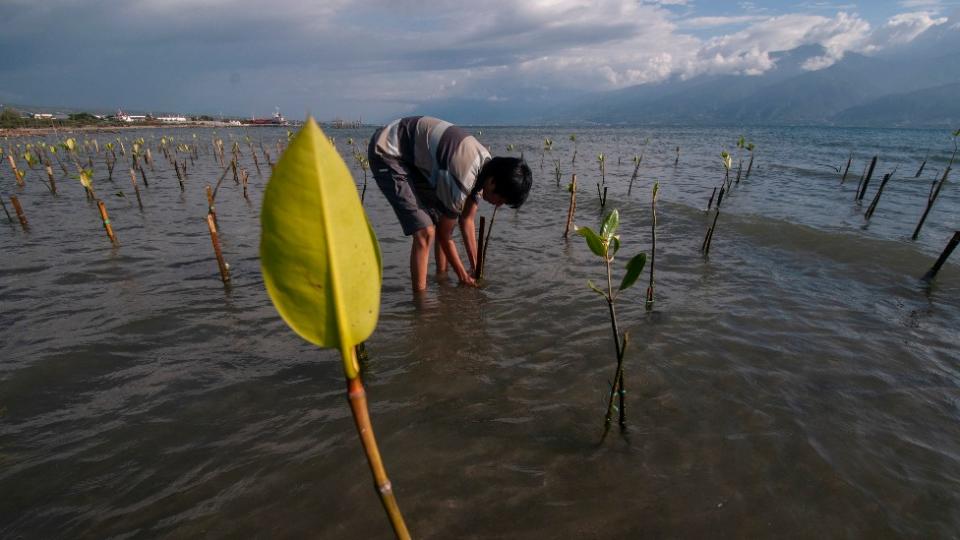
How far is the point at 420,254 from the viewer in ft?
17.2

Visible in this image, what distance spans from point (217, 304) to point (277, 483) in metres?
3.44

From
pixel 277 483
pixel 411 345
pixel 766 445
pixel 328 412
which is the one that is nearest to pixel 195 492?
pixel 277 483

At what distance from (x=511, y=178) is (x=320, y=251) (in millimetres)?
3704

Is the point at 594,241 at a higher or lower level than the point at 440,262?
higher

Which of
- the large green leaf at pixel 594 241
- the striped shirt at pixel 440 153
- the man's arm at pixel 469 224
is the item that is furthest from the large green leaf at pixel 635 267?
the man's arm at pixel 469 224

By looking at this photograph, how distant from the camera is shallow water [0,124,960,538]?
8.28ft

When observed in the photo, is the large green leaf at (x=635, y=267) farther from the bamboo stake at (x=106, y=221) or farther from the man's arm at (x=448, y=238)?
the bamboo stake at (x=106, y=221)

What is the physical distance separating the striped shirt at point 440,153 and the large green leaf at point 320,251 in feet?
12.8

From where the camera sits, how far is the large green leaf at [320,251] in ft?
2.14

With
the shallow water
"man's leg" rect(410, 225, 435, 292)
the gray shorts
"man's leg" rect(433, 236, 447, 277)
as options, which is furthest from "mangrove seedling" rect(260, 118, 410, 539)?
"man's leg" rect(433, 236, 447, 277)

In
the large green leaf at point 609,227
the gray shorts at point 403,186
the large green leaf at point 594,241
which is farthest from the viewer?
the gray shorts at point 403,186

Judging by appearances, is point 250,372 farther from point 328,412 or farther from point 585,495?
point 585,495

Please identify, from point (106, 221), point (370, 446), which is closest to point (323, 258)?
point (370, 446)

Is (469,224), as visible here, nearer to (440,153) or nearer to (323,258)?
(440,153)
